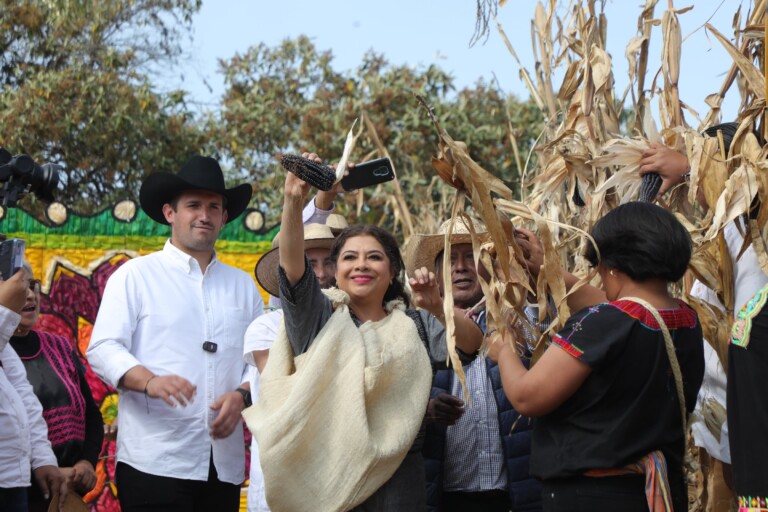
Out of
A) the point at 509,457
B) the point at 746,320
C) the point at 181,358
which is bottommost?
the point at 509,457

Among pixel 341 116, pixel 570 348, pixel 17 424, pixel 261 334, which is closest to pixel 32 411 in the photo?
pixel 17 424

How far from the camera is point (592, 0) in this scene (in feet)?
13.2

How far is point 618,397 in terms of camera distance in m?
2.57

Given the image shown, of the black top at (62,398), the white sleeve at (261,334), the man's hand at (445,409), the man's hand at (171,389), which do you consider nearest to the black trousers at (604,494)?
the man's hand at (445,409)

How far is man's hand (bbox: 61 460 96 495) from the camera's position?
13.3 feet

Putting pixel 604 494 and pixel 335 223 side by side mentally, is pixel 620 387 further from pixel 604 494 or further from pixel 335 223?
pixel 335 223

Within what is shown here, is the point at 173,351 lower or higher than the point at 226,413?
higher

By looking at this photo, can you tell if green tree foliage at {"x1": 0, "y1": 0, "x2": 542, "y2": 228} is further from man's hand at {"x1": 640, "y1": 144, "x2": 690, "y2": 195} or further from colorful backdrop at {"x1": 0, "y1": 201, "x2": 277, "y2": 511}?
man's hand at {"x1": 640, "y1": 144, "x2": 690, "y2": 195}

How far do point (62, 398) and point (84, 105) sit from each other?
27.0 feet

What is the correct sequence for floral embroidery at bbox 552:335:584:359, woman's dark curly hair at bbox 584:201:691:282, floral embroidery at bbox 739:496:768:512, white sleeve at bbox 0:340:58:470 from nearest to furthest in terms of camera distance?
floral embroidery at bbox 739:496:768:512
floral embroidery at bbox 552:335:584:359
woman's dark curly hair at bbox 584:201:691:282
white sleeve at bbox 0:340:58:470

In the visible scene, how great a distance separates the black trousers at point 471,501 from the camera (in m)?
3.52

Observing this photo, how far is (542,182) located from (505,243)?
41.8 inches

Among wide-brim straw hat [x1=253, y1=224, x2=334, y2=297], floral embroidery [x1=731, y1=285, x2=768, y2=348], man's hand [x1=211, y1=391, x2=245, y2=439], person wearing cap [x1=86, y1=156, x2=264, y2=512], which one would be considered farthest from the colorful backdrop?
floral embroidery [x1=731, y1=285, x2=768, y2=348]

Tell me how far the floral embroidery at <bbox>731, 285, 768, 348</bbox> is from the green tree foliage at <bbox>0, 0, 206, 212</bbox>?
1031cm
